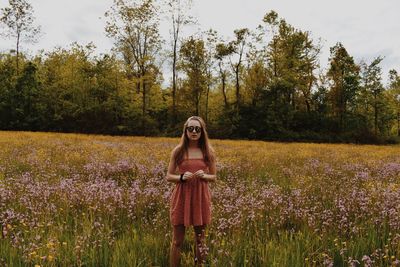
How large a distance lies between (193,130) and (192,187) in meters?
0.65

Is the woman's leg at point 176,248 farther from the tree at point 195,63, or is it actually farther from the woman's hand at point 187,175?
the tree at point 195,63

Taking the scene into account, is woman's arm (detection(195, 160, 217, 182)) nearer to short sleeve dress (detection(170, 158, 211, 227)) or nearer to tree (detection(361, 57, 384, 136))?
short sleeve dress (detection(170, 158, 211, 227))

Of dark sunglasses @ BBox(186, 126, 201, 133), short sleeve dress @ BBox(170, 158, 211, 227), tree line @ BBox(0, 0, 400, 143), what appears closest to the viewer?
short sleeve dress @ BBox(170, 158, 211, 227)

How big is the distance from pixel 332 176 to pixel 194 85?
140ft

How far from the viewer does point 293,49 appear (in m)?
51.7

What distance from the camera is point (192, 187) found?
4188 millimetres

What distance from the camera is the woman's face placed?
4.27m

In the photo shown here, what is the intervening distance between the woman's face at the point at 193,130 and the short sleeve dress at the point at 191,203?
48cm

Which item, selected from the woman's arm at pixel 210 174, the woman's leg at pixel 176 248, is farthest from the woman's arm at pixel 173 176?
the woman's leg at pixel 176 248

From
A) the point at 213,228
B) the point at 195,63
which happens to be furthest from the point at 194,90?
the point at 213,228

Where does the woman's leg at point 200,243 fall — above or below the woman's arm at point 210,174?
below

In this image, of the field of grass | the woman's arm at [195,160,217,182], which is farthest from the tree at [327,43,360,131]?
the woman's arm at [195,160,217,182]

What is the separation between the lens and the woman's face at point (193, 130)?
4.27 metres

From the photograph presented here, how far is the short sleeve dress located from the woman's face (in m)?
0.48
